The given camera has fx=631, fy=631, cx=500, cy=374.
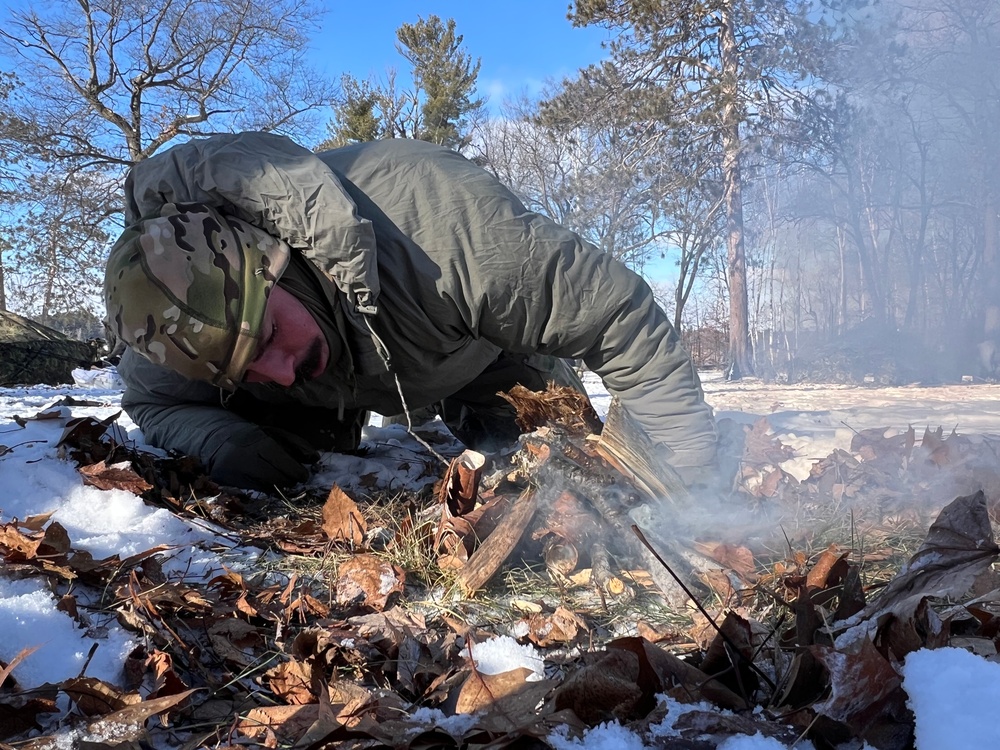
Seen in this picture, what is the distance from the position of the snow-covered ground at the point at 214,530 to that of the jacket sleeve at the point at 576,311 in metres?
0.44

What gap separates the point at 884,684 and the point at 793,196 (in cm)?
628

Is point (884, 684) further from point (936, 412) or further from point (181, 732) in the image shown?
point (936, 412)

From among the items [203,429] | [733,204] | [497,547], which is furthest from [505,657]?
[733,204]

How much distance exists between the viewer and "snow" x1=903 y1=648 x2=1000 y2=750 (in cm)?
63

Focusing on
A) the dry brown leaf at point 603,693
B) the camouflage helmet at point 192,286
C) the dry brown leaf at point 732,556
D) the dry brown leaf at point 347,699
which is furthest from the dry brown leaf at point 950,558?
the camouflage helmet at point 192,286

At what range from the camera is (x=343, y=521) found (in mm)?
1747

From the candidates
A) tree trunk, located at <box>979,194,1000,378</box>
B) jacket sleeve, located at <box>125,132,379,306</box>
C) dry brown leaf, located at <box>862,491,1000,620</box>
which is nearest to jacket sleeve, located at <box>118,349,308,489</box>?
jacket sleeve, located at <box>125,132,379,306</box>

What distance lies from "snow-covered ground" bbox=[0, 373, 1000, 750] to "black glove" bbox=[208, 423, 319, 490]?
0.52 feet

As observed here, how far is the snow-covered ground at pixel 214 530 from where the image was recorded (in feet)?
2.22

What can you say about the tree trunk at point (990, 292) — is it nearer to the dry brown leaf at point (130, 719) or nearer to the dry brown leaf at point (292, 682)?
the dry brown leaf at point (292, 682)

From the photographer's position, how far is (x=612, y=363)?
220 cm

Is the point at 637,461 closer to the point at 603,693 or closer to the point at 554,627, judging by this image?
the point at 554,627

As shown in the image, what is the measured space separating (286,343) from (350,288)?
30cm

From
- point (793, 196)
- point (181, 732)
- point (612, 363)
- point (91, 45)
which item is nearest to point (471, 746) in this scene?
point (181, 732)
